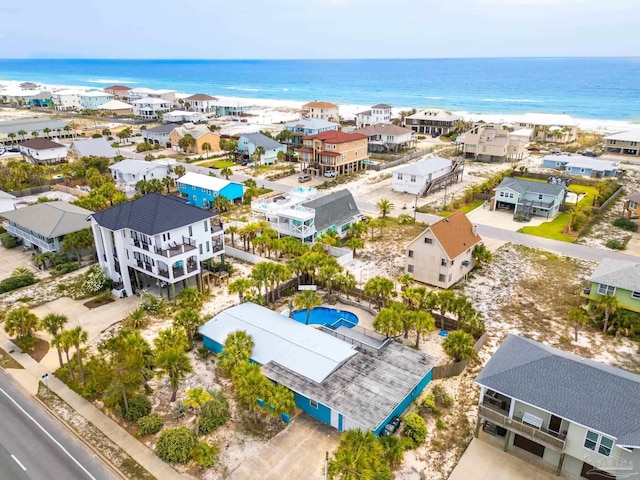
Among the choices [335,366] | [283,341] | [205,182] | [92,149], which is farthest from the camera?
[92,149]

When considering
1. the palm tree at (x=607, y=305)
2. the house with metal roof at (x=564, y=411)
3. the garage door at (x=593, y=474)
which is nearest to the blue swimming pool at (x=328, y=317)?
the house with metal roof at (x=564, y=411)

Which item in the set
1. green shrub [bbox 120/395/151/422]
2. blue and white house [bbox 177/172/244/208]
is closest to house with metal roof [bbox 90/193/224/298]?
green shrub [bbox 120/395/151/422]

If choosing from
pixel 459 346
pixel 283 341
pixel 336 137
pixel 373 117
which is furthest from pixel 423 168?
pixel 373 117

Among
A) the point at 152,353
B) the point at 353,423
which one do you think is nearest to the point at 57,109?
the point at 152,353

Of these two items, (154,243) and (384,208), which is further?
(384,208)

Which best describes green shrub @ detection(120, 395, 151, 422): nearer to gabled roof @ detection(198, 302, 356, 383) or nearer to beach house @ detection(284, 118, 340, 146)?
gabled roof @ detection(198, 302, 356, 383)

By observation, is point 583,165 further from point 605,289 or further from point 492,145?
point 605,289

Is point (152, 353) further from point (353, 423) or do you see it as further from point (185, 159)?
point (185, 159)
